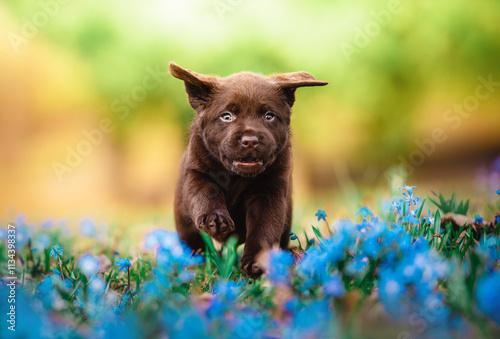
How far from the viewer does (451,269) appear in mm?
2189

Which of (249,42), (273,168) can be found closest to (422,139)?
(249,42)

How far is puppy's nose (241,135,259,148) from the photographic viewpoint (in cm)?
313

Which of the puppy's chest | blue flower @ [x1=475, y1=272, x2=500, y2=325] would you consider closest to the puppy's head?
the puppy's chest

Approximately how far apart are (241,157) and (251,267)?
0.67m

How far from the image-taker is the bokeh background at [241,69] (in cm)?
907

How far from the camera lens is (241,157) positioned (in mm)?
3184

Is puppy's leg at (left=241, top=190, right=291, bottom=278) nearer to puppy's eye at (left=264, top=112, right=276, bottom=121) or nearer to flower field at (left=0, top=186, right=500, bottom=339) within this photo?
flower field at (left=0, top=186, right=500, bottom=339)

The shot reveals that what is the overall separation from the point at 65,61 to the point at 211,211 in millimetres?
7832

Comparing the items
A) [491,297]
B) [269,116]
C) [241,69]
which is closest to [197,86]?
[269,116]

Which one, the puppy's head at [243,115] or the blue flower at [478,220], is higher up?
the puppy's head at [243,115]

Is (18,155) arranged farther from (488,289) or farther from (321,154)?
(488,289)

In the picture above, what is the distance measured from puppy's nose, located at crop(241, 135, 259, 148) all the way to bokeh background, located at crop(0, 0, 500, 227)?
5.62 m

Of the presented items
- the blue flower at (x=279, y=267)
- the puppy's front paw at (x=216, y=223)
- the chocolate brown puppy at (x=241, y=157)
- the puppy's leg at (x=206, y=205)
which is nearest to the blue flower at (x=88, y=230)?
the puppy's leg at (x=206, y=205)

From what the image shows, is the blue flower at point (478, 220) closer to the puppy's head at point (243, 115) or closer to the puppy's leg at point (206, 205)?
the puppy's head at point (243, 115)
